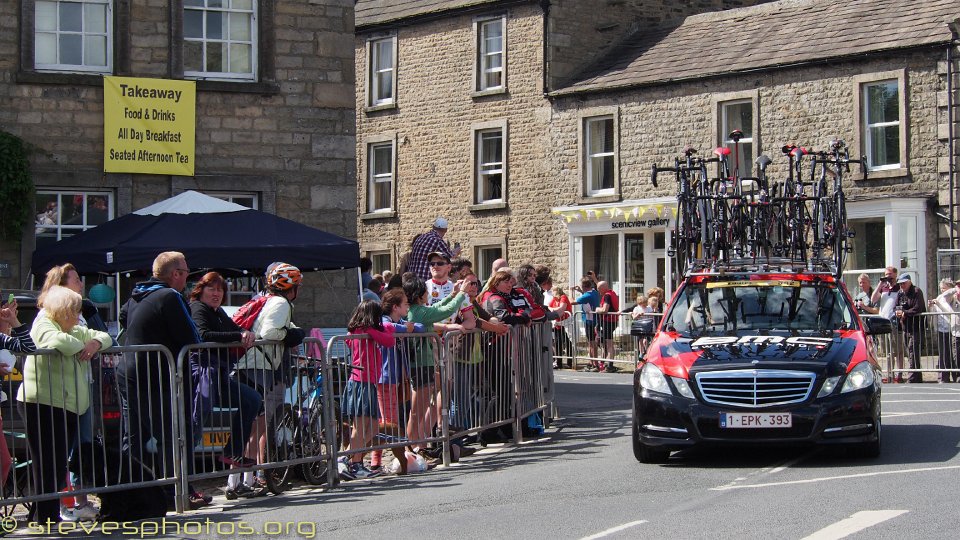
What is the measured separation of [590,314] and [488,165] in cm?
1144

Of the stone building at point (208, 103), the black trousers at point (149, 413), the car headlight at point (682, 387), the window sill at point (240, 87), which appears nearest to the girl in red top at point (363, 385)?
the black trousers at point (149, 413)

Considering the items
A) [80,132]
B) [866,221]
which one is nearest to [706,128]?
[866,221]

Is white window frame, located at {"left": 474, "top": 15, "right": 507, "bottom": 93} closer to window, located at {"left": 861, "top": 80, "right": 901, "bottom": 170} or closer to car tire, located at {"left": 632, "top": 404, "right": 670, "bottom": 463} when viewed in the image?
window, located at {"left": 861, "top": 80, "right": 901, "bottom": 170}

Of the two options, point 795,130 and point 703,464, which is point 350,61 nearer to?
point 703,464

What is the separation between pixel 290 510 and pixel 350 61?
1190 centimetres

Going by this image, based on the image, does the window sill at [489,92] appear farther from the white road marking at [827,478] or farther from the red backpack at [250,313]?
the white road marking at [827,478]

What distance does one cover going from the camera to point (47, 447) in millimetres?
9789

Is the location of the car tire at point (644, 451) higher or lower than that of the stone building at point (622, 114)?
lower

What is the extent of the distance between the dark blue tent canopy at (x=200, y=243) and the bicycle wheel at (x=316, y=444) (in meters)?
4.41

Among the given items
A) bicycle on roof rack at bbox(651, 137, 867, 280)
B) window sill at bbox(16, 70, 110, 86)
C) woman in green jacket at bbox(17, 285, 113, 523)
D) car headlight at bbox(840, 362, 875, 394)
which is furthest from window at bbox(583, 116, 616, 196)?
woman in green jacket at bbox(17, 285, 113, 523)

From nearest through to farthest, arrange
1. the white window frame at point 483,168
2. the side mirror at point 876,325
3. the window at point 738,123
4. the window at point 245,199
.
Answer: the side mirror at point 876,325 < the window at point 245,199 < the window at point 738,123 < the white window frame at point 483,168

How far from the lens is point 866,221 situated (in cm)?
3172

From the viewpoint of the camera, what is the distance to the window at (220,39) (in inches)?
813

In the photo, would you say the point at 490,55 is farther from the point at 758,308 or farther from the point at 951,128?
the point at 758,308
